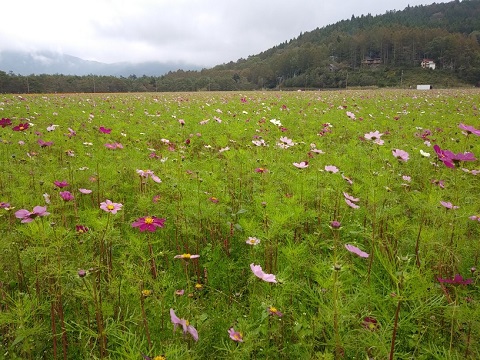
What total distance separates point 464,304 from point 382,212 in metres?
0.82

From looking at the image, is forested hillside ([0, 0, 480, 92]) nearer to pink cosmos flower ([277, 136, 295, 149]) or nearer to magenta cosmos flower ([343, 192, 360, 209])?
pink cosmos flower ([277, 136, 295, 149])

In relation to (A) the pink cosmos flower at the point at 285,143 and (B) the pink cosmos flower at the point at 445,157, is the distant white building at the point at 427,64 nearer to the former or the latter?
(A) the pink cosmos flower at the point at 285,143

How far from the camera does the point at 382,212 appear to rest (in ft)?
7.42

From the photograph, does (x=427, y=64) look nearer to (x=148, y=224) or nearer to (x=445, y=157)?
(x=445, y=157)

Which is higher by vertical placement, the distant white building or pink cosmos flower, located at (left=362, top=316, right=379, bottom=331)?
the distant white building

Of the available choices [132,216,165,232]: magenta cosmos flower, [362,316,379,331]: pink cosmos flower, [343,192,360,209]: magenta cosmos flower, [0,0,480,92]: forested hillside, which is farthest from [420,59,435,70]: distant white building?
[132,216,165,232]: magenta cosmos flower

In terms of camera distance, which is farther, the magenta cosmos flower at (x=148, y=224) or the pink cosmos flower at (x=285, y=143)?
the pink cosmos flower at (x=285, y=143)

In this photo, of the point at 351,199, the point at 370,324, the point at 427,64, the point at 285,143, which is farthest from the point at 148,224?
the point at 427,64

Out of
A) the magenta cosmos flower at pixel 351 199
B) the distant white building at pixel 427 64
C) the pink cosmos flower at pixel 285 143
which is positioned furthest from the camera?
the distant white building at pixel 427 64

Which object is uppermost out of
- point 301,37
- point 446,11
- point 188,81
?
point 446,11


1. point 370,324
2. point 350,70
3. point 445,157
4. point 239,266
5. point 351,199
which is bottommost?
point 239,266

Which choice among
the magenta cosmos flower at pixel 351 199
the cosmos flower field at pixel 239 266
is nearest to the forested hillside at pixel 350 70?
the cosmos flower field at pixel 239 266

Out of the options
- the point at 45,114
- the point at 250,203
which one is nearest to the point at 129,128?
the point at 45,114

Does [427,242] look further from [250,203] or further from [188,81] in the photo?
[188,81]
